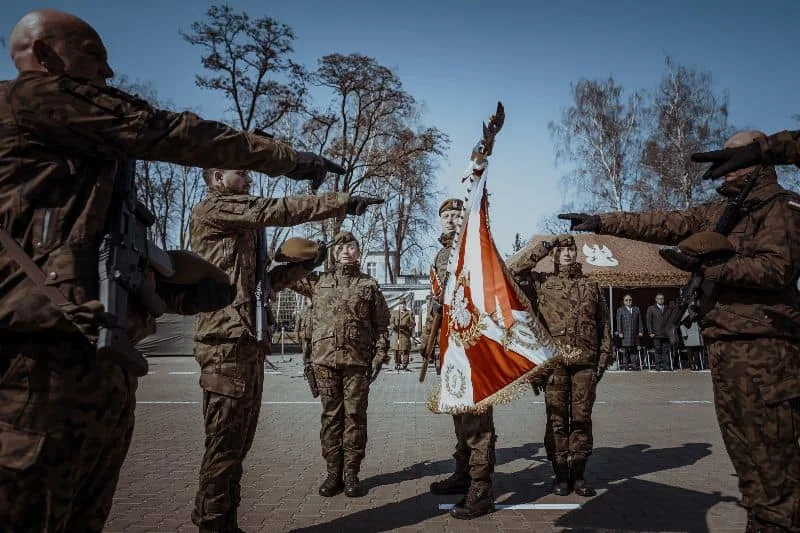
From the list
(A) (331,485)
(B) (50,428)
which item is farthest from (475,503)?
(B) (50,428)

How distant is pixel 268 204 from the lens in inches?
142

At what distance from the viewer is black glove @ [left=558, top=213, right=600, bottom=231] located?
4.15 meters

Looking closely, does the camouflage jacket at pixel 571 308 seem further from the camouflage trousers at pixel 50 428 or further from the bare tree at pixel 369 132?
the bare tree at pixel 369 132

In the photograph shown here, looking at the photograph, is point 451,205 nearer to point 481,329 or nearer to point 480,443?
point 481,329

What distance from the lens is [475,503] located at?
16.1 feet

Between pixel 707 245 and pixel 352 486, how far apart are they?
3.69 m

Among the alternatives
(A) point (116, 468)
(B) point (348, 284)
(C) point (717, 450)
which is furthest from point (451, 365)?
(C) point (717, 450)

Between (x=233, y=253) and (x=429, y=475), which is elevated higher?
(x=233, y=253)

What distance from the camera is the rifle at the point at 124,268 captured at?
2.01m

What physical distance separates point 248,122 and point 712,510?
23.7 m

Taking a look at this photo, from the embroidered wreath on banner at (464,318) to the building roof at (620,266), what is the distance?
1568cm

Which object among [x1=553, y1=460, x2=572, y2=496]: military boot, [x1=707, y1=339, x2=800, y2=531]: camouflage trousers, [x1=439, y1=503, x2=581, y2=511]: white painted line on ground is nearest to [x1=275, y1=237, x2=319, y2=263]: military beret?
[x1=439, y1=503, x2=581, y2=511]: white painted line on ground

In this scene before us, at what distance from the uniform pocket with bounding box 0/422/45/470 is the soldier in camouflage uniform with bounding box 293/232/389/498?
388 centimetres

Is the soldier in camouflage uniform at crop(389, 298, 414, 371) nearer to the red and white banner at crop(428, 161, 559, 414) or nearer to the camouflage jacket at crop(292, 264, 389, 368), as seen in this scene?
the camouflage jacket at crop(292, 264, 389, 368)
